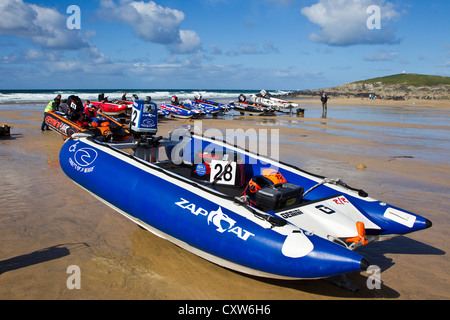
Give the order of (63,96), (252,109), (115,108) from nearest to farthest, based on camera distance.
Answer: (115,108)
(252,109)
(63,96)

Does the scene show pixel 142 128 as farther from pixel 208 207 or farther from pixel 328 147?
pixel 328 147

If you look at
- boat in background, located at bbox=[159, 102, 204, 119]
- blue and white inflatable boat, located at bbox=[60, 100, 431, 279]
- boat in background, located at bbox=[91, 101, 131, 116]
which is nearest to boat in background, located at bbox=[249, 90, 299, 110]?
boat in background, located at bbox=[159, 102, 204, 119]

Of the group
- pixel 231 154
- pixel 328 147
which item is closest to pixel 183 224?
pixel 231 154

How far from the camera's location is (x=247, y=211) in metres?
3.77

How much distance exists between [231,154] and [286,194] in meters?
1.70

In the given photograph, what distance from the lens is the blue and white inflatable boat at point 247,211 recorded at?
11.1ft

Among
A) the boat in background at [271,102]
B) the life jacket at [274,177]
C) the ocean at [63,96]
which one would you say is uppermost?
the ocean at [63,96]

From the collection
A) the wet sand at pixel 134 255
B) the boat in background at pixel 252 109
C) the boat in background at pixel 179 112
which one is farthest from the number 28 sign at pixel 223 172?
the boat in background at pixel 252 109

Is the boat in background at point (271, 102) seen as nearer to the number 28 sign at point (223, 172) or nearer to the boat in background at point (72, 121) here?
the boat in background at point (72, 121)

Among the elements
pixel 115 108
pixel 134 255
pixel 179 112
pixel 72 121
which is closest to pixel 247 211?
pixel 134 255

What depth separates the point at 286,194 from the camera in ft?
14.3

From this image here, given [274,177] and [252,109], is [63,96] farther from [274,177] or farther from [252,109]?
[274,177]

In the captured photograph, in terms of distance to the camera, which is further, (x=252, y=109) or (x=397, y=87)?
(x=397, y=87)

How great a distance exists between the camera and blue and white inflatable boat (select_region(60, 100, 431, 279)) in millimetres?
3398
